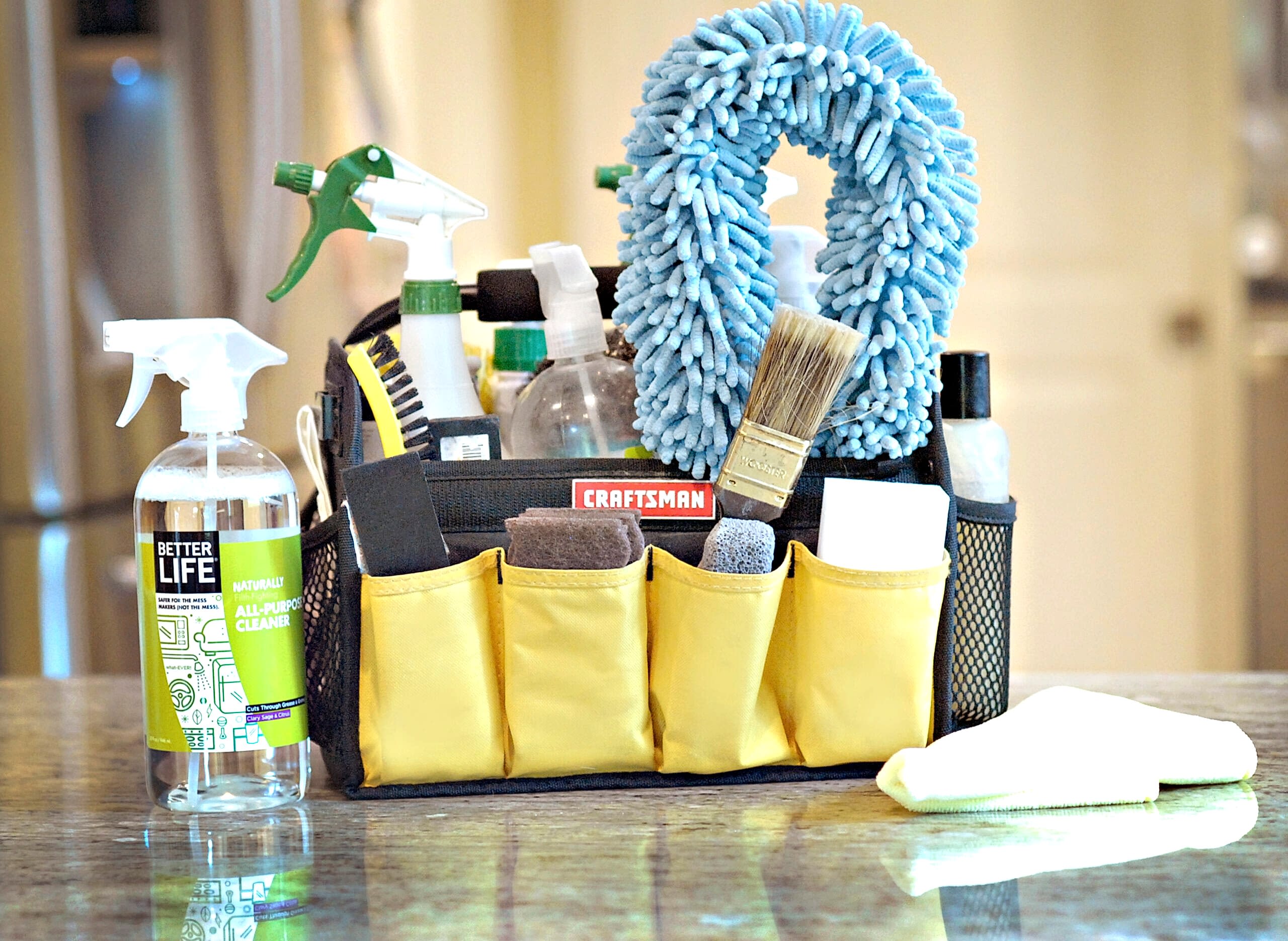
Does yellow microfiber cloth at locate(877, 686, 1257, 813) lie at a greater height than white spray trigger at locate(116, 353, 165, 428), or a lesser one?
lesser

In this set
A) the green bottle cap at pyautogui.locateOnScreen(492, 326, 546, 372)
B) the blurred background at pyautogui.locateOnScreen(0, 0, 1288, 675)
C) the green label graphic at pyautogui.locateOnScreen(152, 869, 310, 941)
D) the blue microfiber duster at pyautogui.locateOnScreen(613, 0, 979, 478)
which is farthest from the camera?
the blurred background at pyautogui.locateOnScreen(0, 0, 1288, 675)

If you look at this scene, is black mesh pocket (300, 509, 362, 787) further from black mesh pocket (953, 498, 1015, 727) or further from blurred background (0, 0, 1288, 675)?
blurred background (0, 0, 1288, 675)

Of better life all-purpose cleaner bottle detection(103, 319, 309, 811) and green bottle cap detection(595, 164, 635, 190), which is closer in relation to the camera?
better life all-purpose cleaner bottle detection(103, 319, 309, 811)

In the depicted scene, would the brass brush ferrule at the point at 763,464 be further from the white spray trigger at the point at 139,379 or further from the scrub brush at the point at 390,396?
the white spray trigger at the point at 139,379

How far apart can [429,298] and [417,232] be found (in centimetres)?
3

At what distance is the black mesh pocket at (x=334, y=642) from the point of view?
50cm

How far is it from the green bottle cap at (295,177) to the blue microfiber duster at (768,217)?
144 millimetres

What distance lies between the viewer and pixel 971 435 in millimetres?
558

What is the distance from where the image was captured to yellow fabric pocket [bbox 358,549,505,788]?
19.2 inches

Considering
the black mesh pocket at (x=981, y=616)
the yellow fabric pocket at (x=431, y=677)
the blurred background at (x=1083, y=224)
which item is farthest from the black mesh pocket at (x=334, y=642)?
the blurred background at (x=1083, y=224)

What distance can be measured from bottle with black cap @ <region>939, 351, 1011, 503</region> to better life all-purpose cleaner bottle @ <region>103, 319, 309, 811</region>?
0.29 meters

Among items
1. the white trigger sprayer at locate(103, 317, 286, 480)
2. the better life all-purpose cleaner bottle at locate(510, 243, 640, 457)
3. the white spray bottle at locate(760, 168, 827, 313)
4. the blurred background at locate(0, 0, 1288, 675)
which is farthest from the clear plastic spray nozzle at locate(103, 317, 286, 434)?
the blurred background at locate(0, 0, 1288, 675)

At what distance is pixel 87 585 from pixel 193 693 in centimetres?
96

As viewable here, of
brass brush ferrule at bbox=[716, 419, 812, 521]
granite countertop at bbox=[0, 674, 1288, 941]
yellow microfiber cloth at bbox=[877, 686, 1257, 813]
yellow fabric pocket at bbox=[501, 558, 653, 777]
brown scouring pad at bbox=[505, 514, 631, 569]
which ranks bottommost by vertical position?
granite countertop at bbox=[0, 674, 1288, 941]
